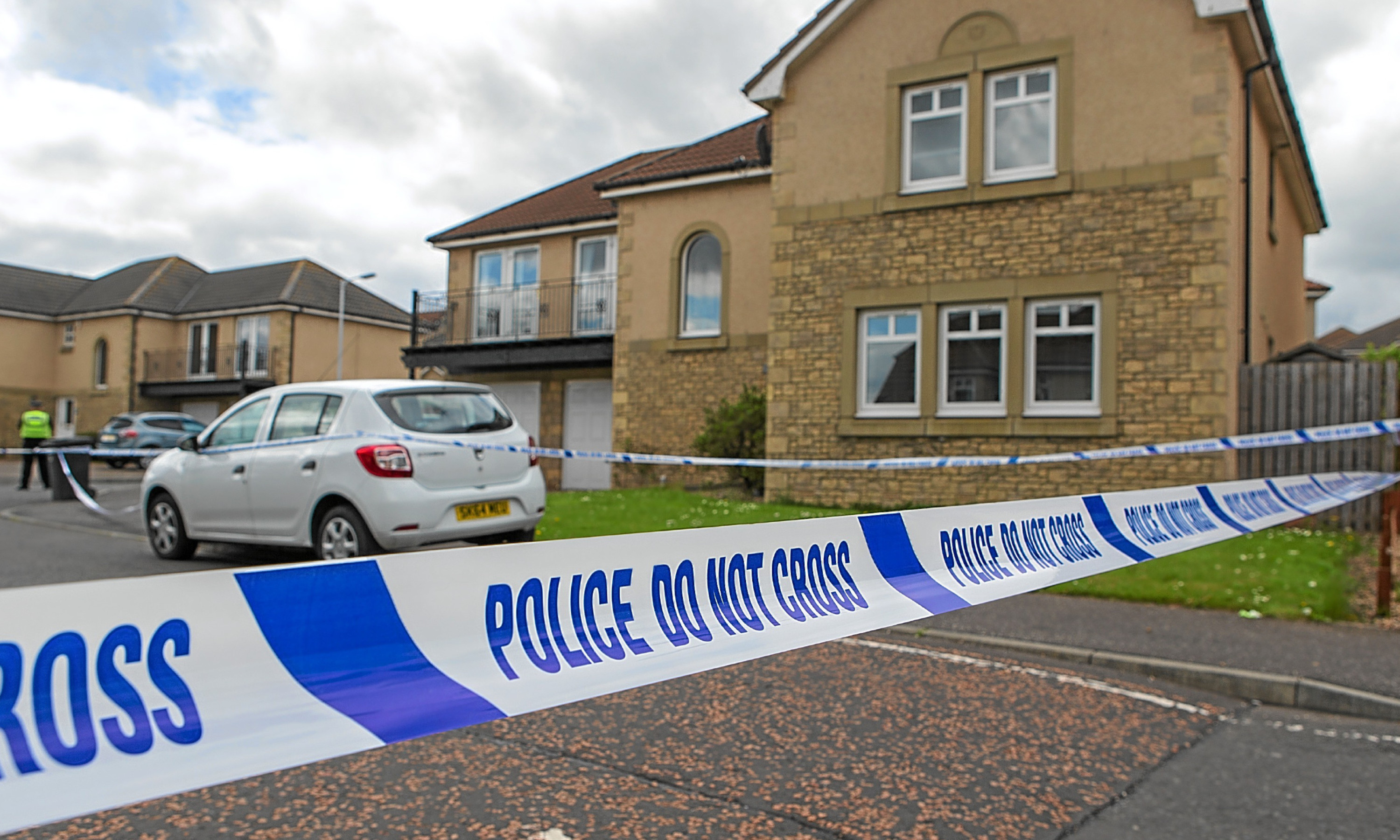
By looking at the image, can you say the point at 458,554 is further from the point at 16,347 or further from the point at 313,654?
the point at 16,347

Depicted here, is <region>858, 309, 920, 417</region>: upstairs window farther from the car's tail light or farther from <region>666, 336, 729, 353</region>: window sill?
the car's tail light

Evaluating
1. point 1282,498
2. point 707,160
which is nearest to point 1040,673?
point 1282,498

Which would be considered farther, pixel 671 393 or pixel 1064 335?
pixel 671 393

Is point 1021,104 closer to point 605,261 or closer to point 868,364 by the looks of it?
point 868,364

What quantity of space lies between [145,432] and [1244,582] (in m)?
28.2

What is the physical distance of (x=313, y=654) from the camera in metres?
1.27

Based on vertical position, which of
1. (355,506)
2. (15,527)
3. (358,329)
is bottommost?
(15,527)

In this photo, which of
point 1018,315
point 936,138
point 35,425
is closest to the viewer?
point 1018,315

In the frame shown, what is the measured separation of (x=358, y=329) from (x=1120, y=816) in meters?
39.7

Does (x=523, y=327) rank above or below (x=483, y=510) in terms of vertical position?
above

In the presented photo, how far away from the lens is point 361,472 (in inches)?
286

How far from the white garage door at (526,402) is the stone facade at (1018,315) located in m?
9.42

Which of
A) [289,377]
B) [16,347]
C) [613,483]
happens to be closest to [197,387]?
[289,377]

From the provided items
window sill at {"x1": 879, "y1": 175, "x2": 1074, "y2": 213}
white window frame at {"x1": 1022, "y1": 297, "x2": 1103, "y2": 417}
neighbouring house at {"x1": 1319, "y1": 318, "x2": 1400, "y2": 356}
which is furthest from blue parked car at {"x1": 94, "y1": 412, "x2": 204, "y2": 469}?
neighbouring house at {"x1": 1319, "y1": 318, "x2": 1400, "y2": 356}
